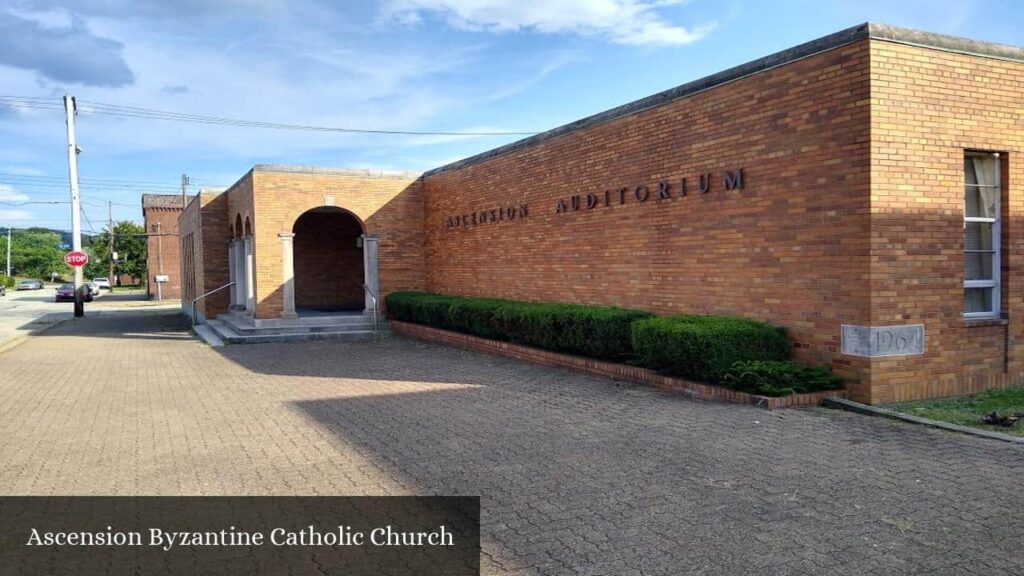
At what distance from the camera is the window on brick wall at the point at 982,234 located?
28.2ft

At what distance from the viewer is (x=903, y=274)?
26.1ft

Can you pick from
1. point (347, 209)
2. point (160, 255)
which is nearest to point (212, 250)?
point (347, 209)

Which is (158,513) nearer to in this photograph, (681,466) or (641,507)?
(641,507)

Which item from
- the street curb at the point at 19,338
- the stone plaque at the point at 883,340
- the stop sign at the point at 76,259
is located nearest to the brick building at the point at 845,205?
the stone plaque at the point at 883,340

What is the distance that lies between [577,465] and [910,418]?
3.47 m

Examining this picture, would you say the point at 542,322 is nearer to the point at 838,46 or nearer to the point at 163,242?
the point at 838,46

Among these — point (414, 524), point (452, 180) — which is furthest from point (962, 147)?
point (452, 180)

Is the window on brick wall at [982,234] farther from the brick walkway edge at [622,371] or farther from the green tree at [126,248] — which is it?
the green tree at [126,248]

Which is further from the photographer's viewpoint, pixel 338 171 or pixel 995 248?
pixel 338 171

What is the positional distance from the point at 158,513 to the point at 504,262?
1117 cm

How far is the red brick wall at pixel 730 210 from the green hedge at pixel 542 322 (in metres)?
0.87

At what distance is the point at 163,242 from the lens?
5150 centimetres

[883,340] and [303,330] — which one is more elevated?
[883,340]
